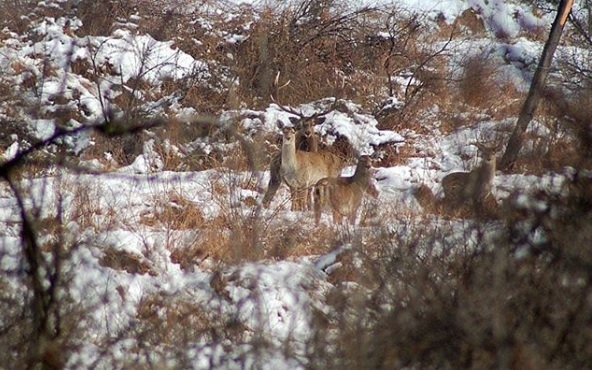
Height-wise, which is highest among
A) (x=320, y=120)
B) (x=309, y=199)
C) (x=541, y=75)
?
(x=541, y=75)

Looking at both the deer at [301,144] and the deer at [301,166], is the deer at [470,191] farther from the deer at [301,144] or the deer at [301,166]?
the deer at [301,144]

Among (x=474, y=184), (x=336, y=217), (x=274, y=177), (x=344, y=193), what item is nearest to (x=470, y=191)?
(x=474, y=184)

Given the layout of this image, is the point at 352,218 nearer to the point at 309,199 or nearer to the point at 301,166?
the point at 309,199

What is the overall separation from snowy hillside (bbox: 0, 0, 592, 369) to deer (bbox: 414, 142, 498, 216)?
0.07 meters

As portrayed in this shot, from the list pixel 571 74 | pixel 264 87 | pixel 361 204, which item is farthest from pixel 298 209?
pixel 571 74

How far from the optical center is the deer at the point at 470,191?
6.65 meters

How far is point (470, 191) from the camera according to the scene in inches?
303

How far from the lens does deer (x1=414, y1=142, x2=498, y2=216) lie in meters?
6.65

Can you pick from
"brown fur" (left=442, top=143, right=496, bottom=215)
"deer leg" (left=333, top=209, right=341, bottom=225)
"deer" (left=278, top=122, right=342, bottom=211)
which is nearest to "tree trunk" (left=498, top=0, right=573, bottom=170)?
"brown fur" (left=442, top=143, right=496, bottom=215)

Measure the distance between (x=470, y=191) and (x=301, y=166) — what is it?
360 cm

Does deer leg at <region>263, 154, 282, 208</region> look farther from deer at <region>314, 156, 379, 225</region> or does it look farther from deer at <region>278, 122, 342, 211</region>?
deer at <region>314, 156, 379, 225</region>

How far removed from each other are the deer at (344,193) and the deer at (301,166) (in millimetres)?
751

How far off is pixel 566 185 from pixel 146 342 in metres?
2.86

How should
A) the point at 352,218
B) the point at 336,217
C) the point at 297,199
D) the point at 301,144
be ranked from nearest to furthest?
1. the point at 352,218
2. the point at 336,217
3. the point at 297,199
4. the point at 301,144
